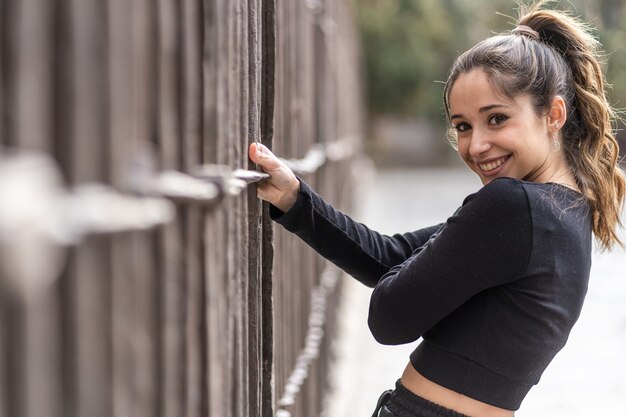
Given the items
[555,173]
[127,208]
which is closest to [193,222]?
[127,208]

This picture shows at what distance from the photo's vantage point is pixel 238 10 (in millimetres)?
2145

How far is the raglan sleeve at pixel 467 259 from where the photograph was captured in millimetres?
2291

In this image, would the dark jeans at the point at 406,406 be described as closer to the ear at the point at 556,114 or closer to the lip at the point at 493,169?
the lip at the point at 493,169

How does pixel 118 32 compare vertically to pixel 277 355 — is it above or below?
above

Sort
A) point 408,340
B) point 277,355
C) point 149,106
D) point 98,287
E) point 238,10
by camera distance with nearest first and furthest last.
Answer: point 98,287
point 149,106
point 238,10
point 408,340
point 277,355

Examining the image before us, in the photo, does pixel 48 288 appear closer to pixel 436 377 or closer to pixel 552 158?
pixel 436 377

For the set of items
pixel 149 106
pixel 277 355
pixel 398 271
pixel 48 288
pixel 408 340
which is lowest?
pixel 277 355

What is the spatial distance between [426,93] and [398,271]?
118ft

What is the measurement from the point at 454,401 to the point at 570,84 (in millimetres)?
897

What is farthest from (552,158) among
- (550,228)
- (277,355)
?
(277,355)

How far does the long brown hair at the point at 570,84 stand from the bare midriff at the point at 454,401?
517 millimetres

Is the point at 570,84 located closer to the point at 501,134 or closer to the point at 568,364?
the point at 501,134

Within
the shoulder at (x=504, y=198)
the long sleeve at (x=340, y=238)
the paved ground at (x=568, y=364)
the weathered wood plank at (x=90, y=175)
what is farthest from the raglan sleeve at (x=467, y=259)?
the paved ground at (x=568, y=364)

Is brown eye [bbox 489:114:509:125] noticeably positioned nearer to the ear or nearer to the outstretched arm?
the ear
